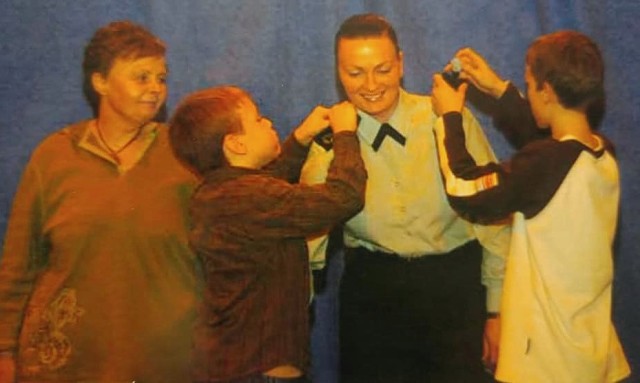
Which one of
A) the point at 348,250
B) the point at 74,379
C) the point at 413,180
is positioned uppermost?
the point at 413,180

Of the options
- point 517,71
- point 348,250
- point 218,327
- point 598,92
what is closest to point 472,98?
point 517,71

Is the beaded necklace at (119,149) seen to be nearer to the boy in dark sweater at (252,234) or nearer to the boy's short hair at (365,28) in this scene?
the boy in dark sweater at (252,234)

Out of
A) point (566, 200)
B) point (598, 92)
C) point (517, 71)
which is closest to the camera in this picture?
point (566, 200)

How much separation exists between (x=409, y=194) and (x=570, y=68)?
36 centimetres

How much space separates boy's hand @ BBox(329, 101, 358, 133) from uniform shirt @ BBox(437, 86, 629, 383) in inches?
7.0

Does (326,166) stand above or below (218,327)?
above

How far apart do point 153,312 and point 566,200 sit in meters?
0.76

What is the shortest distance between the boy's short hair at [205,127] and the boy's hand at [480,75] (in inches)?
16.2

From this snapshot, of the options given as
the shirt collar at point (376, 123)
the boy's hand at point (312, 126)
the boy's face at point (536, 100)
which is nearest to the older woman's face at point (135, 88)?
the boy's hand at point (312, 126)

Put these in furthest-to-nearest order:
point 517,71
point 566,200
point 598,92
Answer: point 517,71 < point 598,92 < point 566,200

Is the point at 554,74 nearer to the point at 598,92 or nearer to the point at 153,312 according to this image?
the point at 598,92

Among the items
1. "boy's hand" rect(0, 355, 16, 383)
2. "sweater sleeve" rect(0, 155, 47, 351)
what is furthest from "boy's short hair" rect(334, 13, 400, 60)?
"boy's hand" rect(0, 355, 16, 383)

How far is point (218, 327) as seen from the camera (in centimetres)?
135

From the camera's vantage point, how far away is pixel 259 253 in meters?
1.33
